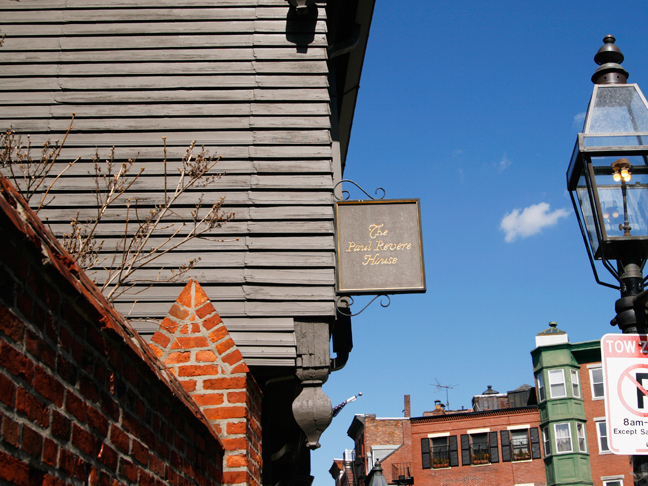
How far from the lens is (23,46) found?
7953 mm

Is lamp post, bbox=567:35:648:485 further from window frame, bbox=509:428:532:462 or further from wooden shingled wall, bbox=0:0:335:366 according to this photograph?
window frame, bbox=509:428:532:462

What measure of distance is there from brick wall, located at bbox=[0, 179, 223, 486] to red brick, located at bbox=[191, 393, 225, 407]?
3.20 ft

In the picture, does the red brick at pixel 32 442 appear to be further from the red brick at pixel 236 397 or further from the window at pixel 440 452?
the window at pixel 440 452

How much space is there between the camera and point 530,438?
3634 centimetres

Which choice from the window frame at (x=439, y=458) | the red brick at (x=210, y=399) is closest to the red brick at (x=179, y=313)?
the red brick at (x=210, y=399)

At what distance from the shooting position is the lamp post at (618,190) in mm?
4172

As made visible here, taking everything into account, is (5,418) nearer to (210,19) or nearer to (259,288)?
(259,288)

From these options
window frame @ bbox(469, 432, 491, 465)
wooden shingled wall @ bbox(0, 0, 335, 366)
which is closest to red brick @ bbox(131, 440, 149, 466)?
wooden shingled wall @ bbox(0, 0, 335, 366)

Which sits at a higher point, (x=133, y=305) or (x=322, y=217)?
(x=322, y=217)

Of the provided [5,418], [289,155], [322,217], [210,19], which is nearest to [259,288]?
[322,217]

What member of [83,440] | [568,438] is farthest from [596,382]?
[83,440]

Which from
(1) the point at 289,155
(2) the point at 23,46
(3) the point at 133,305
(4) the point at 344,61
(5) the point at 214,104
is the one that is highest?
(4) the point at 344,61

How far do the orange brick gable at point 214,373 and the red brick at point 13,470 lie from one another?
2279 millimetres

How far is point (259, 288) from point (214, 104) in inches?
87.7
